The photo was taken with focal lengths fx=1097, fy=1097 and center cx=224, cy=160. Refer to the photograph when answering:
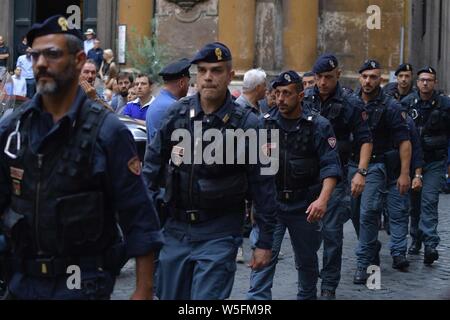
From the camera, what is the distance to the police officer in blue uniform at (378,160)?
10445 millimetres

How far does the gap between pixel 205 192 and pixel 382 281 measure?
4.47 metres

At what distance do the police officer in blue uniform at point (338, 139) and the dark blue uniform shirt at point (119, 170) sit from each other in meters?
4.36

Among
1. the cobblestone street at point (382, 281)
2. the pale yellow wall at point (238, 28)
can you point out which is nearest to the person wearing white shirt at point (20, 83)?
the pale yellow wall at point (238, 28)

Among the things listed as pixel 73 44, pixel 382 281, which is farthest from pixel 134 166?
Result: pixel 382 281

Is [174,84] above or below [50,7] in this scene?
below

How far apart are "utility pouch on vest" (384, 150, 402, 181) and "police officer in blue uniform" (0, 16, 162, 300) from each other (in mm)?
6256

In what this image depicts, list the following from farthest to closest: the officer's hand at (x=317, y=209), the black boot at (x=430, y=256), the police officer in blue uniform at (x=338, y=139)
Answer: the black boot at (x=430, y=256), the police officer in blue uniform at (x=338, y=139), the officer's hand at (x=317, y=209)

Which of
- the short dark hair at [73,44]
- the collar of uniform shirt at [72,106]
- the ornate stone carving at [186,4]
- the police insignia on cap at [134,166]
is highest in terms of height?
the ornate stone carving at [186,4]

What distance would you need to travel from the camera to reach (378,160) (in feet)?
35.4

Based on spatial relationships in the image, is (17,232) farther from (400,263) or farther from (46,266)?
(400,263)

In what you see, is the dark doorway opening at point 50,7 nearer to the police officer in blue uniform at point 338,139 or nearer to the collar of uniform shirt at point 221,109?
the police officer in blue uniform at point 338,139

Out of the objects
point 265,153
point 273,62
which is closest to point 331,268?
point 265,153
